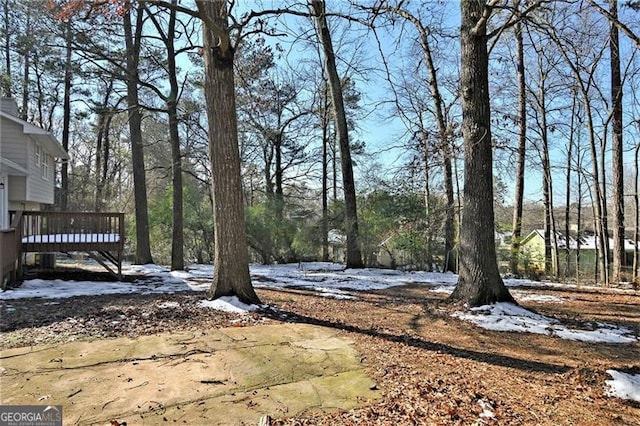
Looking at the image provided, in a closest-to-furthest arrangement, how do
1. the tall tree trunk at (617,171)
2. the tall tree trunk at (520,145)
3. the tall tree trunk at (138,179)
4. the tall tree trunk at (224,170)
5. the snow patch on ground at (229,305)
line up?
the snow patch on ground at (229,305) → the tall tree trunk at (224,170) → the tall tree trunk at (617,171) → the tall tree trunk at (138,179) → the tall tree trunk at (520,145)

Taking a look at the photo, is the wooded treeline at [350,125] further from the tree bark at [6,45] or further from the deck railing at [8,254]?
the deck railing at [8,254]

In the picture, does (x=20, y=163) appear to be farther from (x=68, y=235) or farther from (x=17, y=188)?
(x=68, y=235)

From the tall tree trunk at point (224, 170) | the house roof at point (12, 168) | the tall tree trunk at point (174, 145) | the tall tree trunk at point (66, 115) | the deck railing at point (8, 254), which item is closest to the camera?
the tall tree trunk at point (224, 170)

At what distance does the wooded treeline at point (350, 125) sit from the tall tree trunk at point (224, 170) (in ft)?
0.13

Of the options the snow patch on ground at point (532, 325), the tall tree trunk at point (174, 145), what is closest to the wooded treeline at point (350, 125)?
the tall tree trunk at point (174, 145)

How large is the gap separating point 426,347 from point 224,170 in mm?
3480

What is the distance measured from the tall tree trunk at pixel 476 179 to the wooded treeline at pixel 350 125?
197 mm

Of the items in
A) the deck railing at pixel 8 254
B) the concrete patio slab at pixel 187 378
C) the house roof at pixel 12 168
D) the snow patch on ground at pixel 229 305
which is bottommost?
the concrete patio slab at pixel 187 378

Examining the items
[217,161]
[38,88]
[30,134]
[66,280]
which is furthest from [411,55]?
Answer: [38,88]

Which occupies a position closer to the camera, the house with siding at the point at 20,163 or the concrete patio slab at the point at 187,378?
the concrete patio slab at the point at 187,378

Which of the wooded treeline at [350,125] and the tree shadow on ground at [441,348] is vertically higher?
the wooded treeline at [350,125]

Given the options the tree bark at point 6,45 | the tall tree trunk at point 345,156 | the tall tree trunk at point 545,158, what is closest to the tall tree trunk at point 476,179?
the tall tree trunk at point 345,156

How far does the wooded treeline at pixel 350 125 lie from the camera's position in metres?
8.11

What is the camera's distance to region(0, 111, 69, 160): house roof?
10.3 meters
